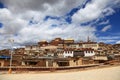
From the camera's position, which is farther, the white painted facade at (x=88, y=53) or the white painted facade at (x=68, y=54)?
the white painted facade at (x=68, y=54)

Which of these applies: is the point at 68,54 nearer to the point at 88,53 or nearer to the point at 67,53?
the point at 67,53

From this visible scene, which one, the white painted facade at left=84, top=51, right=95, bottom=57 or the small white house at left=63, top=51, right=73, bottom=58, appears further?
the small white house at left=63, top=51, right=73, bottom=58

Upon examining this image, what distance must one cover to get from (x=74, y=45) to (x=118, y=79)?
9647cm

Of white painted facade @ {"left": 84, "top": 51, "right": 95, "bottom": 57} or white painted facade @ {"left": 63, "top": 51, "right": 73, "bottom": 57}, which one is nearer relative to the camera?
white painted facade @ {"left": 84, "top": 51, "right": 95, "bottom": 57}

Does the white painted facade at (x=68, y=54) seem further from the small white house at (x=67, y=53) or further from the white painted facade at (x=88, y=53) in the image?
the white painted facade at (x=88, y=53)

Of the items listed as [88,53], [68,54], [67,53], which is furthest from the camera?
[67,53]

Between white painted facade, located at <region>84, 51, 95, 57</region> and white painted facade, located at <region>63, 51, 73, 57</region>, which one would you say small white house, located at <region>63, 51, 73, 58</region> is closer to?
white painted facade, located at <region>63, 51, 73, 57</region>

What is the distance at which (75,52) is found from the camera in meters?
83.2

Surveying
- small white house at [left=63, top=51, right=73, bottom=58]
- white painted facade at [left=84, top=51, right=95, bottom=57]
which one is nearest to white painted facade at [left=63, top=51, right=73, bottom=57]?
small white house at [left=63, top=51, right=73, bottom=58]

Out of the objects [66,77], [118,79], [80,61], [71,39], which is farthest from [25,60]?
[71,39]

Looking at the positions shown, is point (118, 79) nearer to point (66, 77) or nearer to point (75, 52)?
point (66, 77)

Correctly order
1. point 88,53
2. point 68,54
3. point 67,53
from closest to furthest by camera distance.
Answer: point 88,53 → point 68,54 → point 67,53

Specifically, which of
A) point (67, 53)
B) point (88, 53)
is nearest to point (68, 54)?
point (67, 53)

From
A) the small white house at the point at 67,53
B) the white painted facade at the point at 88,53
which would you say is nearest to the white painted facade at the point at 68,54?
the small white house at the point at 67,53
